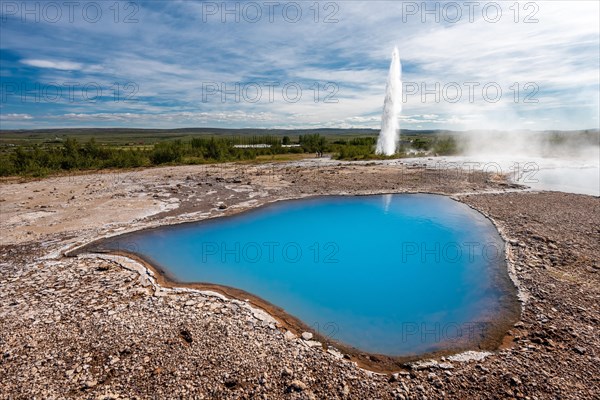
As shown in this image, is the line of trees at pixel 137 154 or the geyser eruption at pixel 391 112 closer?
the line of trees at pixel 137 154

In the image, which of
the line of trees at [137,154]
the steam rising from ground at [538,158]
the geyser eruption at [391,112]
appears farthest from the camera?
the geyser eruption at [391,112]

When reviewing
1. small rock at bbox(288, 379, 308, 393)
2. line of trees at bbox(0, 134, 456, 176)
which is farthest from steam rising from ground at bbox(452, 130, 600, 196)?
small rock at bbox(288, 379, 308, 393)

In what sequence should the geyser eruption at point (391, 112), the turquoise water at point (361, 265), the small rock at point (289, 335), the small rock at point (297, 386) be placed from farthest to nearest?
the geyser eruption at point (391, 112) < the turquoise water at point (361, 265) < the small rock at point (289, 335) < the small rock at point (297, 386)

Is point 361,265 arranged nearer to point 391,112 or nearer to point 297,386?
point 297,386

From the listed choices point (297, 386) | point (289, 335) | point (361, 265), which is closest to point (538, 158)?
point (361, 265)

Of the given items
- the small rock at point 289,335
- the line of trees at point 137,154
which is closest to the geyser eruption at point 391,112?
the line of trees at point 137,154

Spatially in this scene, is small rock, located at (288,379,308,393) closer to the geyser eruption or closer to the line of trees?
the line of trees

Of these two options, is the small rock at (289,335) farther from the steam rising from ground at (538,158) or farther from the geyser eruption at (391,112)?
the geyser eruption at (391,112)
